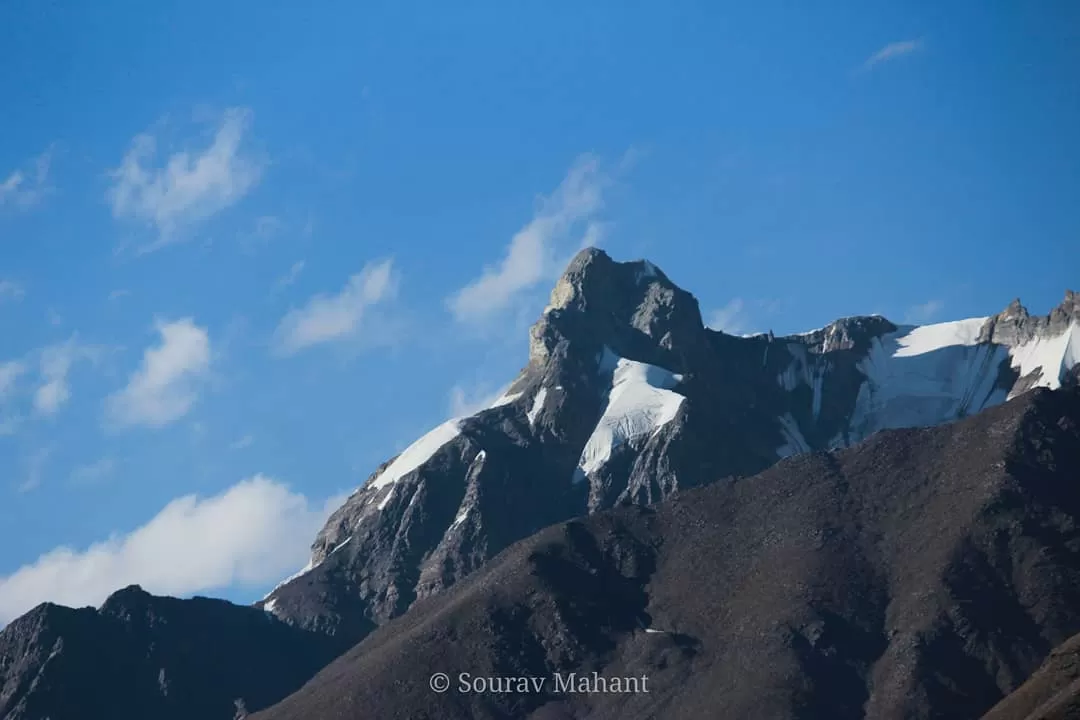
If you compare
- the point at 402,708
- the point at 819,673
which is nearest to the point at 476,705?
the point at 402,708

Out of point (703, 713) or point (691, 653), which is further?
point (691, 653)

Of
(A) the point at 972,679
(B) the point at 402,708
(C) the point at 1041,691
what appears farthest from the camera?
(B) the point at 402,708

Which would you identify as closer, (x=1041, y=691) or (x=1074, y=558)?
(x=1041, y=691)

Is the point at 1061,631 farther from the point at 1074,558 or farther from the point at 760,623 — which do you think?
the point at 760,623

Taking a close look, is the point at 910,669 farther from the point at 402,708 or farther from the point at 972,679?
the point at 402,708

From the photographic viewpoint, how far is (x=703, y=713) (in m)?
175

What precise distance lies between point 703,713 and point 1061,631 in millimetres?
38934

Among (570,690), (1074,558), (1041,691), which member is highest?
(570,690)

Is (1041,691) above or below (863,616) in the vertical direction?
below

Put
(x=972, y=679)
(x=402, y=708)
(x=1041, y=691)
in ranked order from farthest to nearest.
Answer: (x=402, y=708) → (x=972, y=679) → (x=1041, y=691)

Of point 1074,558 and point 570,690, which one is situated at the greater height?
point 570,690

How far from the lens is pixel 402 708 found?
187m

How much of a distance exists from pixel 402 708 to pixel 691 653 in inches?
1288

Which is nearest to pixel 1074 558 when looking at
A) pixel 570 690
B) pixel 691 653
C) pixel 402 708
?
pixel 691 653
